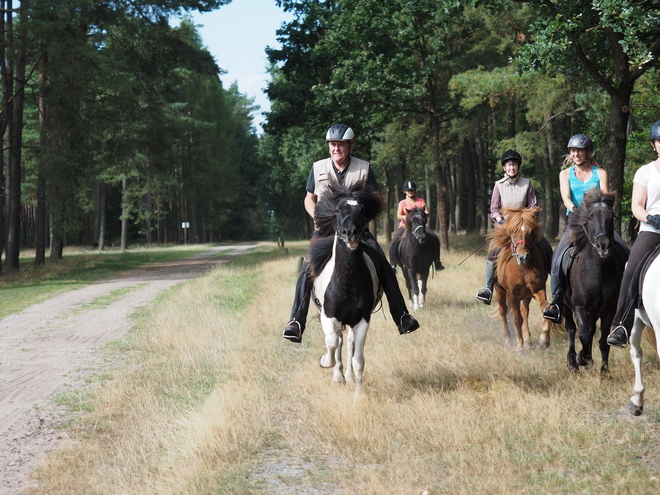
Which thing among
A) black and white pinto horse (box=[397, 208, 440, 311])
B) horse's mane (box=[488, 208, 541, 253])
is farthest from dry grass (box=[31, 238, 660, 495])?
black and white pinto horse (box=[397, 208, 440, 311])

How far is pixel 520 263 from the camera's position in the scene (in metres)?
9.39

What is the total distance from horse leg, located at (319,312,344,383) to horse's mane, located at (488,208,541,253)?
131 inches

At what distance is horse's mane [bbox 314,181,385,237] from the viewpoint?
7.23 metres

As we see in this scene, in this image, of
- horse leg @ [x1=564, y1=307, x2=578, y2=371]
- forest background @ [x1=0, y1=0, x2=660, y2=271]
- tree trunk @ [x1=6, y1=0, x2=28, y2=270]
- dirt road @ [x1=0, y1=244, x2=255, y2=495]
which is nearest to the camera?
dirt road @ [x1=0, y1=244, x2=255, y2=495]

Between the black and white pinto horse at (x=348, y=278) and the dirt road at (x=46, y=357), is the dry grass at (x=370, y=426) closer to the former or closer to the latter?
the dirt road at (x=46, y=357)

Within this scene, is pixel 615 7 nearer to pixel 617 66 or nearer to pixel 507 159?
pixel 617 66

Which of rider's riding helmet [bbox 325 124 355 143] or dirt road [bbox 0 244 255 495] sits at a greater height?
rider's riding helmet [bbox 325 124 355 143]

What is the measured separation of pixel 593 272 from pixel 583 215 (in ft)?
2.11

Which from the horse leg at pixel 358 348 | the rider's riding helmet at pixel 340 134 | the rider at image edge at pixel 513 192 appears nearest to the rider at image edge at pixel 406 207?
the rider at image edge at pixel 513 192

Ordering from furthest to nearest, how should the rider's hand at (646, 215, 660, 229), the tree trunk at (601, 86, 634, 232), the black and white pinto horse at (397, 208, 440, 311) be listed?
the black and white pinto horse at (397, 208, 440, 311)
the tree trunk at (601, 86, 634, 232)
the rider's hand at (646, 215, 660, 229)

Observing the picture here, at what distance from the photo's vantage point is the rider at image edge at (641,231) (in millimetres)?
6590

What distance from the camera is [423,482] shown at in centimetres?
495

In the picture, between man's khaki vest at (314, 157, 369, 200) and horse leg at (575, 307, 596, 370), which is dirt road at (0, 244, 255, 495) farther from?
horse leg at (575, 307, 596, 370)

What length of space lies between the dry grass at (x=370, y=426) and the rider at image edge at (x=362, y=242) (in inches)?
26.9
